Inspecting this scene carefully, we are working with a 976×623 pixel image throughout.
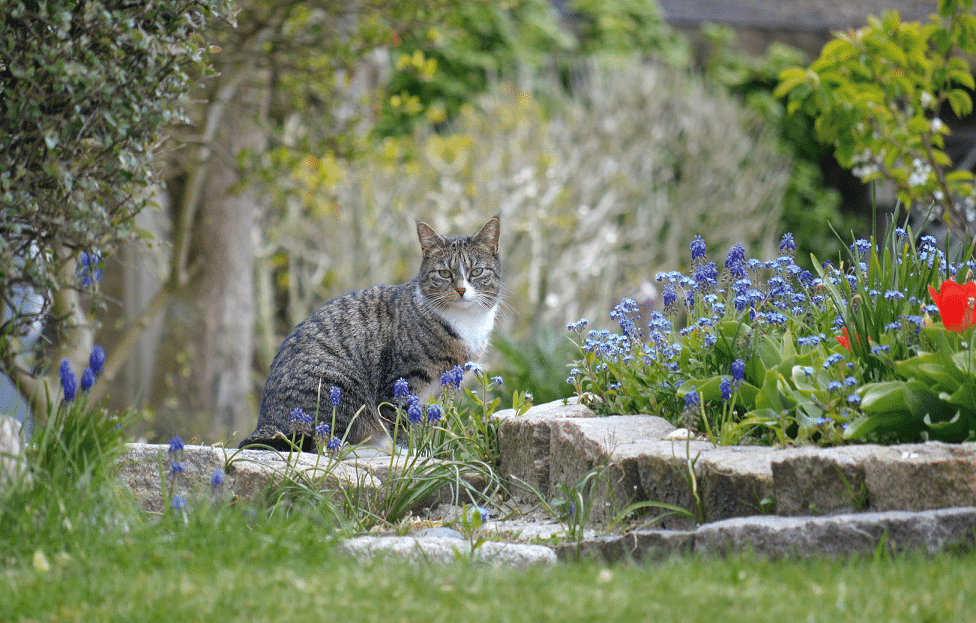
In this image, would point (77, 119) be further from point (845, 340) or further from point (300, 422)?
point (845, 340)

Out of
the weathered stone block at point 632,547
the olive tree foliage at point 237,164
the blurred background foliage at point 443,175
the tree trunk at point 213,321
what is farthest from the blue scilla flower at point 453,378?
the tree trunk at point 213,321

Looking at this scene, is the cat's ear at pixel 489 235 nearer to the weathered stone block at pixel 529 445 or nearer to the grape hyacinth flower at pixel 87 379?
the weathered stone block at pixel 529 445

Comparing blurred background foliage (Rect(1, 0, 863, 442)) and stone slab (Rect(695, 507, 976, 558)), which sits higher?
blurred background foliage (Rect(1, 0, 863, 442))

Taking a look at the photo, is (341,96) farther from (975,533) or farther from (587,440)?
(975,533)

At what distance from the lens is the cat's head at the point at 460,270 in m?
5.25

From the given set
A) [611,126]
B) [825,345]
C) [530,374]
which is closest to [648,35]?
[611,126]

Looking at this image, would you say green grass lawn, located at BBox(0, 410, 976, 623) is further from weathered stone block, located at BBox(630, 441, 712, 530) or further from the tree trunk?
the tree trunk

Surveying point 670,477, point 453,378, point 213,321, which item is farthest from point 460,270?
point 213,321

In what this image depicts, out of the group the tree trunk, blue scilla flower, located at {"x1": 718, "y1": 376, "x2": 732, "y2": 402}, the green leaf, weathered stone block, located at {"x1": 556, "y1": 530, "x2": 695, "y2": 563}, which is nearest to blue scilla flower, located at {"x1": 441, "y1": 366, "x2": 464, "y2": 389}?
weathered stone block, located at {"x1": 556, "y1": 530, "x2": 695, "y2": 563}

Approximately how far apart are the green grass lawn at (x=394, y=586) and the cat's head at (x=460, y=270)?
231 cm

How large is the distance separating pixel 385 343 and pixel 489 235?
0.96m

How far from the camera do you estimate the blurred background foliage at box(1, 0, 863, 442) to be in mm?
7379

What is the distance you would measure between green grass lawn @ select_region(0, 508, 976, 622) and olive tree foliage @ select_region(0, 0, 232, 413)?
4.40ft

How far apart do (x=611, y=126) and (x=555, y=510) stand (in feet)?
27.4
